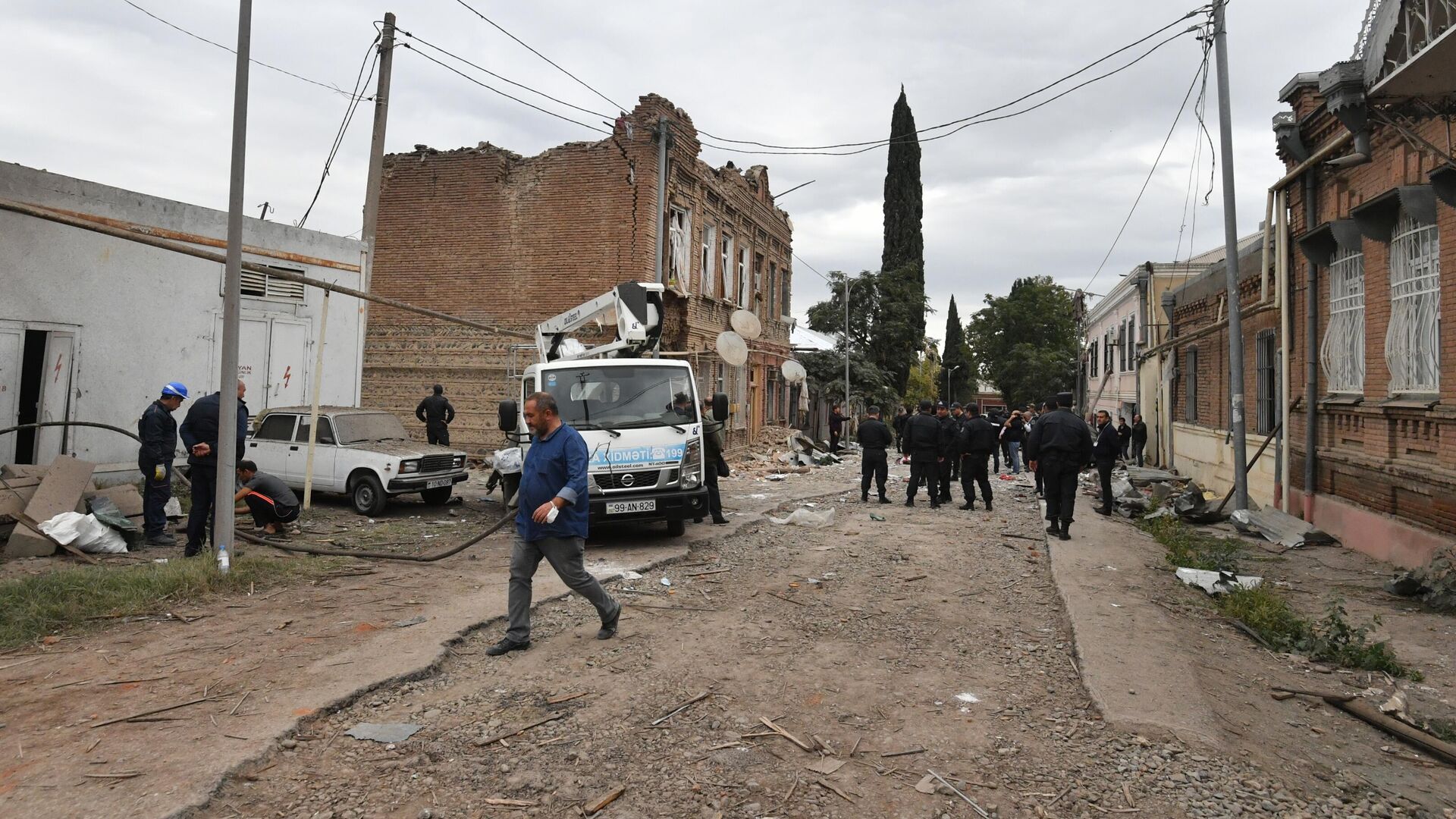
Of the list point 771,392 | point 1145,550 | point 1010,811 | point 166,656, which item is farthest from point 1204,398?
point 166,656

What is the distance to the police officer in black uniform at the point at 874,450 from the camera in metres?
14.1

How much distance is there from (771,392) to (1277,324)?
59.6ft

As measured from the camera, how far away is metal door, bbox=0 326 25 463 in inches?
409

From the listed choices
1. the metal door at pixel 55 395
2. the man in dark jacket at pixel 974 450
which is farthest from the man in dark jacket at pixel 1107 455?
the metal door at pixel 55 395

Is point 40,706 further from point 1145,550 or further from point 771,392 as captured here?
point 771,392

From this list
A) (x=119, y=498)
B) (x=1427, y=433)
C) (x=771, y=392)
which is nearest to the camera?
(x=1427, y=433)

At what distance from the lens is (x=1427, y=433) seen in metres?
8.35

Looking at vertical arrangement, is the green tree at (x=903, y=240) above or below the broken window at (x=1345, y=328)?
above

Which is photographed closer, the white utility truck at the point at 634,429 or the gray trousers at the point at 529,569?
the gray trousers at the point at 529,569

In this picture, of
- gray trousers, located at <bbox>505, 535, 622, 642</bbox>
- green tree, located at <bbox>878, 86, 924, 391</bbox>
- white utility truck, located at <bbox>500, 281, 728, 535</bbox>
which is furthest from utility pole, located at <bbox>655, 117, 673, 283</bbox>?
green tree, located at <bbox>878, 86, 924, 391</bbox>

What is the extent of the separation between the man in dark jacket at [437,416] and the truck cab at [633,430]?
5068 mm

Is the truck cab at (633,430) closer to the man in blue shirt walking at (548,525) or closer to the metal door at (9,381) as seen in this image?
the man in blue shirt walking at (548,525)

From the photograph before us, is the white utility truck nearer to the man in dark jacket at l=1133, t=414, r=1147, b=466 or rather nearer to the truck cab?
the truck cab

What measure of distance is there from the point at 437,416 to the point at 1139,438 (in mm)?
17103
